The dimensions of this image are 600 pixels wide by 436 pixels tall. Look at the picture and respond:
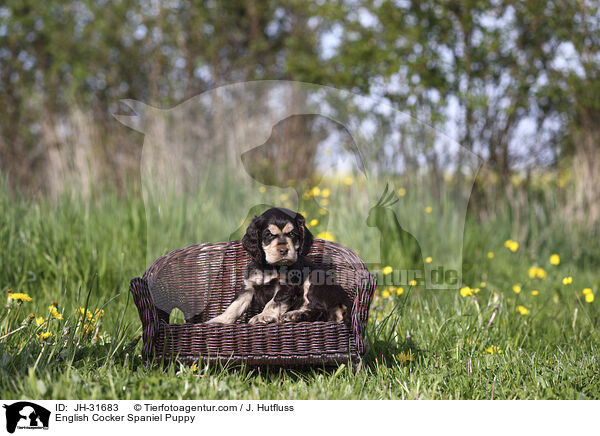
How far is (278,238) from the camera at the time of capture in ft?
9.98

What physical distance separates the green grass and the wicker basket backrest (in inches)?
10.7

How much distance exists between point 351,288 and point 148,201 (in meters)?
1.76

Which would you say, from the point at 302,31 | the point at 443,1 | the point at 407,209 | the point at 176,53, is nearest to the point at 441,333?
the point at 407,209

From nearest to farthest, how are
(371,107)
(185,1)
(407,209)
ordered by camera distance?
(371,107) < (407,209) < (185,1)

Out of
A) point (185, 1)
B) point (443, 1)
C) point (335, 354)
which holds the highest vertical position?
point (185, 1)

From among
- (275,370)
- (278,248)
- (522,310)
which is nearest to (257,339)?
(275,370)

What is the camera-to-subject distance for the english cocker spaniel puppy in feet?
10.1

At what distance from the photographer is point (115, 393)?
2.63 meters

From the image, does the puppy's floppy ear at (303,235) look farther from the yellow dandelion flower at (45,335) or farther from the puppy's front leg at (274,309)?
the yellow dandelion flower at (45,335)

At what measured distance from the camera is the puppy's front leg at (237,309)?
127 inches
